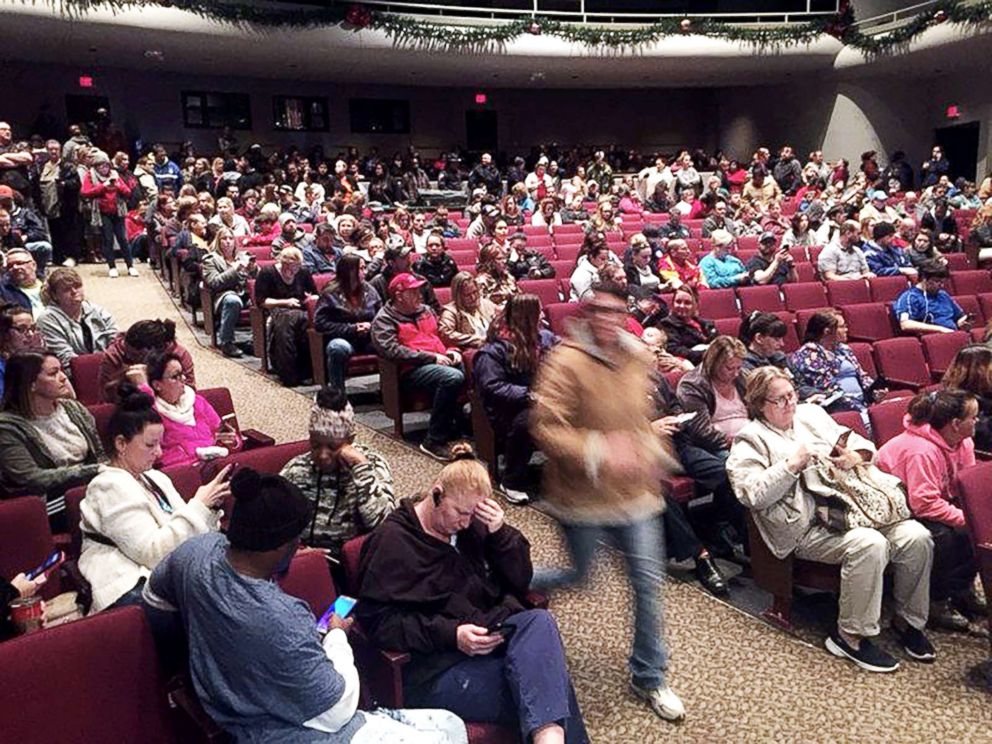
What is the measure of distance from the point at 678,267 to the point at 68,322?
5.00 metres

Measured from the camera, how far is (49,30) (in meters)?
12.3

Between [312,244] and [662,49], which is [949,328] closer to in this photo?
[312,244]

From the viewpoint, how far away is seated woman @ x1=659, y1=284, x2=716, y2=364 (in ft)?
16.8

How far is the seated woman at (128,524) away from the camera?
2410 mm

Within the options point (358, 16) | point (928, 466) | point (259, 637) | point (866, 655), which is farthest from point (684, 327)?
point (358, 16)

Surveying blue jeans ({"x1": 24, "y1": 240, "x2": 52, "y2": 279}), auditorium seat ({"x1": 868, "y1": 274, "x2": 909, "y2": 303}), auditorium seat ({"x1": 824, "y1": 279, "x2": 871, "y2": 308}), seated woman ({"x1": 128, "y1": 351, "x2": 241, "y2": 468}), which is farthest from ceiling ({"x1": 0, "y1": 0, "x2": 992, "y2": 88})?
seated woman ({"x1": 128, "y1": 351, "x2": 241, "y2": 468})

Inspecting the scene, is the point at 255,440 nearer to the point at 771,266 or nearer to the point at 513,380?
the point at 513,380

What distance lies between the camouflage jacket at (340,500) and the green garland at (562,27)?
38.3 feet

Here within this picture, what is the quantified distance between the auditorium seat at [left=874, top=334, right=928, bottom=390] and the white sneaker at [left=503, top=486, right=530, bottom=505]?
2.38m

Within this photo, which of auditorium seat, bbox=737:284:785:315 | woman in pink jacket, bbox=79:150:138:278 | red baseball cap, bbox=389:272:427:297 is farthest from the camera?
woman in pink jacket, bbox=79:150:138:278

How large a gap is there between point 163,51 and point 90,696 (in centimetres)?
1432

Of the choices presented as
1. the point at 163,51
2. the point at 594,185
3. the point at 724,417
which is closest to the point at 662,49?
the point at 594,185

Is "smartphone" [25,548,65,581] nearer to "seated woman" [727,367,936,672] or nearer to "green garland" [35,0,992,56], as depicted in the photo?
"seated woman" [727,367,936,672]

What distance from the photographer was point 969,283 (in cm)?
719
